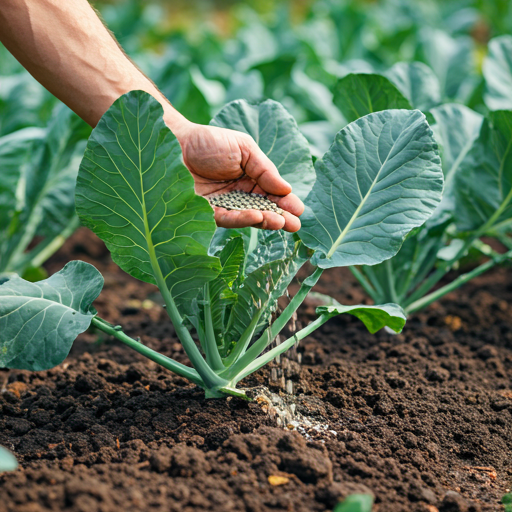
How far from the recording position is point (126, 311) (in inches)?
114

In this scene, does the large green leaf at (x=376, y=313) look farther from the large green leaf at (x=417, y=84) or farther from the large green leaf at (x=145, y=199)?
the large green leaf at (x=417, y=84)

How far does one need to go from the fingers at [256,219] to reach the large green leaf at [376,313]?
0.87 feet

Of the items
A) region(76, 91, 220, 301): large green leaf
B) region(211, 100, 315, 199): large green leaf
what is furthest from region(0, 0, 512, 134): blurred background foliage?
region(76, 91, 220, 301): large green leaf

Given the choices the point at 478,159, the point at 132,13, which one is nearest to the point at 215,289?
the point at 478,159

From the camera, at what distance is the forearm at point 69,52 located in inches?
65.0

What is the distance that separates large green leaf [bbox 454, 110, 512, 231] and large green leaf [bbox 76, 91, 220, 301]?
123cm

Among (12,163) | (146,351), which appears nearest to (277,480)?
(146,351)

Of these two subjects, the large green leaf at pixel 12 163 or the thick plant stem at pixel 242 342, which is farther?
the large green leaf at pixel 12 163

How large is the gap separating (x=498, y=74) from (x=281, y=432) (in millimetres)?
2256

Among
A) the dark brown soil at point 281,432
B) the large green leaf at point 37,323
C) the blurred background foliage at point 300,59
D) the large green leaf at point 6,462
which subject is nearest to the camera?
the large green leaf at point 6,462

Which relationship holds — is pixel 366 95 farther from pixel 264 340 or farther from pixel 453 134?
pixel 264 340

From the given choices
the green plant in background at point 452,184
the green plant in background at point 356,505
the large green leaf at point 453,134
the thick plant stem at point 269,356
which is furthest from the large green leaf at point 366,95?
the green plant in background at point 356,505

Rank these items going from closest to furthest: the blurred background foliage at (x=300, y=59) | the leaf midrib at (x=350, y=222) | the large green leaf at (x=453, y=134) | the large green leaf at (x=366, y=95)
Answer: the leaf midrib at (x=350, y=222) → the large green leaf at (x=366, y=95) → the large green leaf at (x=453, y=134) → the blurred background foliage at (x=300, y=59)

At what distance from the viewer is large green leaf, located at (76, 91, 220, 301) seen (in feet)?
4.60
